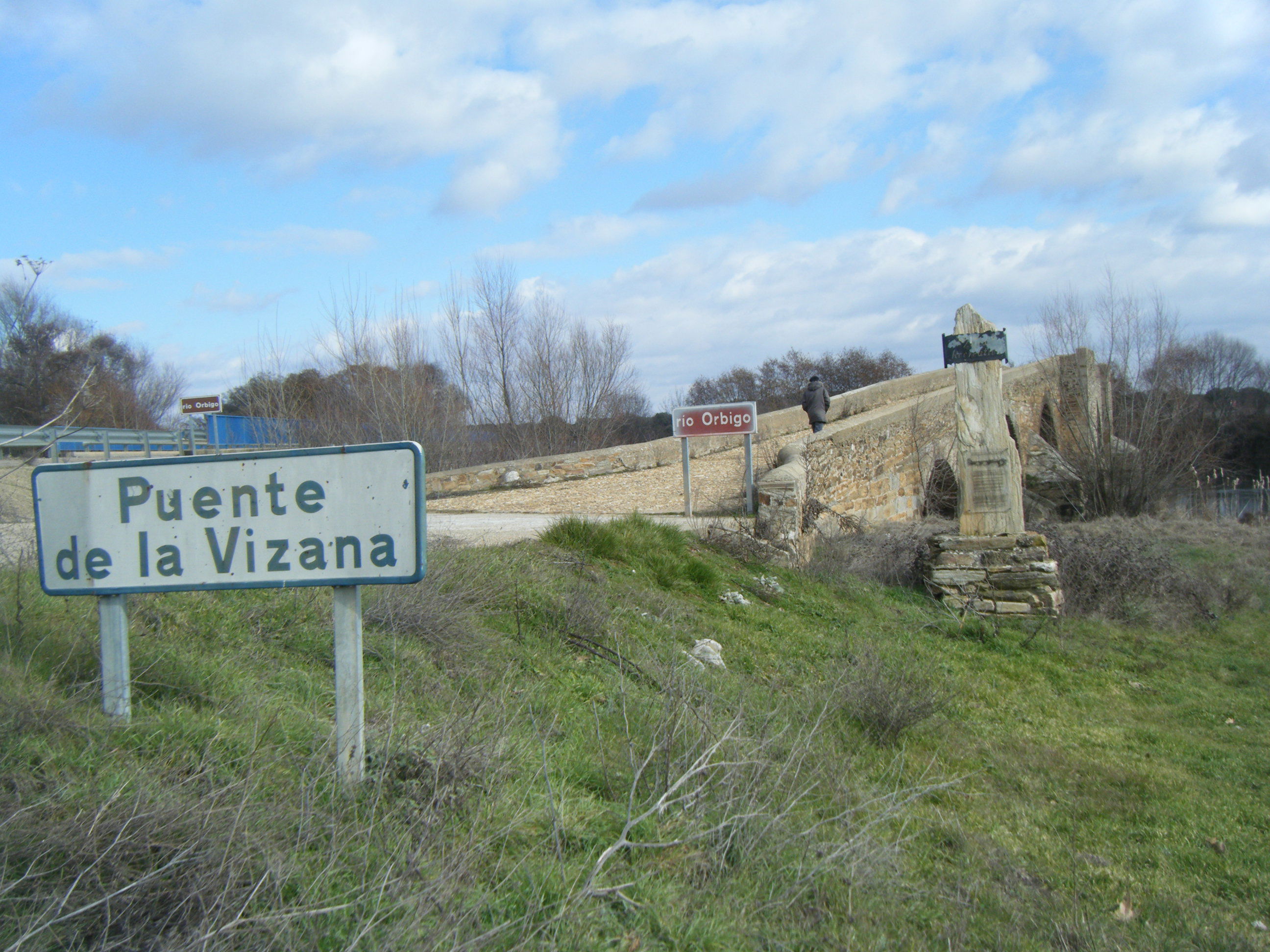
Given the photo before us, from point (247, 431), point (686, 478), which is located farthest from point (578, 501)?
point (247, 431)

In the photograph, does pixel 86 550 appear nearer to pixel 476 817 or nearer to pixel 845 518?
pixel 476 817

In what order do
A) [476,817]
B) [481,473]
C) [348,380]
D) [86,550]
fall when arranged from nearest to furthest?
[476,817] → [86,550] → [481,473] → [348,380]

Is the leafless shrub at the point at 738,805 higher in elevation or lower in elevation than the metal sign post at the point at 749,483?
lower

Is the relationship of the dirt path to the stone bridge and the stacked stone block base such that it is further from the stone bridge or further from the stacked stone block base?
the stacked stone block base

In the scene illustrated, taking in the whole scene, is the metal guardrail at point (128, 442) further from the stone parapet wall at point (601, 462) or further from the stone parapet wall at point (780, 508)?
the stone parapet wall at point (780, 508)

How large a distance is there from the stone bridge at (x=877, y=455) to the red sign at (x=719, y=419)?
667 millimetres

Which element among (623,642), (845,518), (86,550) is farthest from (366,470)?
(845,518)

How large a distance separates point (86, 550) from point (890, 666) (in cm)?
478

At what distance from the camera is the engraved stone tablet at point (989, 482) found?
353 inches

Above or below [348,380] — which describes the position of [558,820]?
below

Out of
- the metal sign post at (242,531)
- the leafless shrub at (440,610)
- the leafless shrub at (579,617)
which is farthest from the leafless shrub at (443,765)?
the leafless shrub at (579,617)

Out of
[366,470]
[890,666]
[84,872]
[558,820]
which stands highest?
[366,470]

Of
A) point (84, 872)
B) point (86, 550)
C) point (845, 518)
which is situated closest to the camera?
point (84, 872)

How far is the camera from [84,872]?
1842 mm
